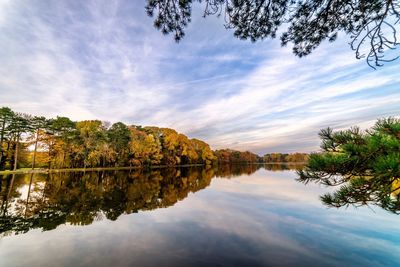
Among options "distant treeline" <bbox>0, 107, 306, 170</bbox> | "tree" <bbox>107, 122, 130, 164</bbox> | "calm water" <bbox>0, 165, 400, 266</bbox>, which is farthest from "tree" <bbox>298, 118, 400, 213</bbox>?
"tree" <bbox>107, 122, 130, 164</bbox>

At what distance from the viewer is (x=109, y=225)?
7.45 meters

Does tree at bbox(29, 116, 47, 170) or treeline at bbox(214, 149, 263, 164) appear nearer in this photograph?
tree at bbox(29, 116, 47, 170)

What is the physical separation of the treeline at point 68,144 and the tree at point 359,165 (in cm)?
3614

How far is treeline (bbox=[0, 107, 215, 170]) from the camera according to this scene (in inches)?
1150

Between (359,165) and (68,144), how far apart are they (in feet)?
131

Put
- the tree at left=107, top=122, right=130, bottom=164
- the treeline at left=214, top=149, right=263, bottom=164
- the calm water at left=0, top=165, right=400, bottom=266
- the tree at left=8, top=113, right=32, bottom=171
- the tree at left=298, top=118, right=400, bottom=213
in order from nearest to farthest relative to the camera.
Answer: the tree at left=298, top=118, right=400, bottom=213 → the calm water at left=0, top=165, right=400, bottom=266 → the tree at left=8, top=113, right=32, bottom=171 → the tree at left=107, top=122, right=130, bottom=164 → the treeline at left=214, top=149, right=263, bottom=164

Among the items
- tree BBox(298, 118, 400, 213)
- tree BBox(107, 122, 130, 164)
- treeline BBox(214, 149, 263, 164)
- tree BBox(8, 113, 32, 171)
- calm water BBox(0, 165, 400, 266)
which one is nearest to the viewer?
tree BBox(298, 118, 400, 213)

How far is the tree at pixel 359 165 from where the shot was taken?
1679 mm

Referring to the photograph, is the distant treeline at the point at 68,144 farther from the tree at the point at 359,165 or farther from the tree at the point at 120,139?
the tree at the point at 359,165

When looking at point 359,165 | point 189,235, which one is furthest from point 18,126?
point 359,165

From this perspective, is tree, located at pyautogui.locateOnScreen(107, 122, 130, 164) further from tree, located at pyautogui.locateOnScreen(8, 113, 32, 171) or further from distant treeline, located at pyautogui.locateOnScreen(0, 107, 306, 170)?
tree, located at pyautogui.locateOnScreen(8, 113, 32, 171)

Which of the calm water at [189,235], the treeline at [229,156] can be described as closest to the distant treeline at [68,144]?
the calm water at [189,235]

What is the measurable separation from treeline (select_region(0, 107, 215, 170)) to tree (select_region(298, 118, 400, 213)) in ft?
119

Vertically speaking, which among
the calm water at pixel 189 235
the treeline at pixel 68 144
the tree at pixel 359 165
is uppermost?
the treeline at pixel 68 144
